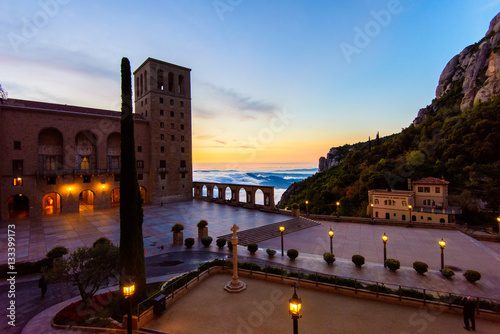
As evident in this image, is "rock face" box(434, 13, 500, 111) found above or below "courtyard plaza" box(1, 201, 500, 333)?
above

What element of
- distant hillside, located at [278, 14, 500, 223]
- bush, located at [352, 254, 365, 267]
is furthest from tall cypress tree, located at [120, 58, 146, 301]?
distant hillside, located at [278, 14, 500, 223]

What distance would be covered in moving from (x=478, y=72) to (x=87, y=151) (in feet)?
358

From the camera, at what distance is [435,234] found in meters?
22.5

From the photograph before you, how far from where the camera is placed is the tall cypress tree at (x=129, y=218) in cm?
1052

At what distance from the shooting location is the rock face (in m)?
62.4

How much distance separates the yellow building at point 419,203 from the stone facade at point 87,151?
36.6 m

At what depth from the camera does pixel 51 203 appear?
3869 centimetres

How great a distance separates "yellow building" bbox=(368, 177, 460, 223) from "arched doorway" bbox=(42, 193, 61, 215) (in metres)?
50.4

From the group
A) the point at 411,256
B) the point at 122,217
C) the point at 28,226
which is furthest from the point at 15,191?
the point at 411,256

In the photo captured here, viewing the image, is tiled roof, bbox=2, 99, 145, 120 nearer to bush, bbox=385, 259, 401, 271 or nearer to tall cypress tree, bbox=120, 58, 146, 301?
tall cypress tree, bbox=120, 58, 146, 301

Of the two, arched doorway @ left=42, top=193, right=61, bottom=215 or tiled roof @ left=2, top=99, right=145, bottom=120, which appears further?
arched doorway @ left=42, top=193, right=61, bottom=215

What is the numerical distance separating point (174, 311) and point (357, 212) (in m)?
52.0

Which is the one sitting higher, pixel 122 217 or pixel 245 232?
pixel 122 217

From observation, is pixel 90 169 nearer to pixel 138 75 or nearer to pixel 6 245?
pixel 6 245
